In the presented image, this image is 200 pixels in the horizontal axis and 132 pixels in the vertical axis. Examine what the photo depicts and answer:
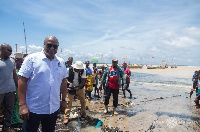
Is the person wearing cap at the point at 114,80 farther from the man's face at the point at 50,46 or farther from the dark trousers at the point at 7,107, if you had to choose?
the man's face at the point at 50,46

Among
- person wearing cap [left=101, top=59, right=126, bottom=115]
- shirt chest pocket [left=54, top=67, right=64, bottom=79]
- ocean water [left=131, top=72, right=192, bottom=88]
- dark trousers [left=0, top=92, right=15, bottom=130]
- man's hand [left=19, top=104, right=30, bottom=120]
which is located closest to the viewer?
man's hand [left=19, top=104, right=30, bottom=120]

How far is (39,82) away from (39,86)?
61 millimetres

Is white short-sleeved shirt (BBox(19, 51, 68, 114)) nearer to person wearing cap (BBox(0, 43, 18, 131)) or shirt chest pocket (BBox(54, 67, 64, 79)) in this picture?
shirt chest pocket (BBox(54, 67, 64, 79))

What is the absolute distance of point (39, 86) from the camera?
2221 mm

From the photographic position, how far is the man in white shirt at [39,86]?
2182 millimetres

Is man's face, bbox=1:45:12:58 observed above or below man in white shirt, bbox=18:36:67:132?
above

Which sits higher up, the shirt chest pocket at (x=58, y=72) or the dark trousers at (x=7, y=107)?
the shirt chest pocket at (x=58, y=72)

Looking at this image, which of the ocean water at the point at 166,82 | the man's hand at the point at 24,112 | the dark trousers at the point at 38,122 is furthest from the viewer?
the ocean water at the point at 166,82

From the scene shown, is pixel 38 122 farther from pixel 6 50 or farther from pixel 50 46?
pixel 6 50

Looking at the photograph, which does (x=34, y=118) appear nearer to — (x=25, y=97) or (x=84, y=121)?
(x=25, y=97)

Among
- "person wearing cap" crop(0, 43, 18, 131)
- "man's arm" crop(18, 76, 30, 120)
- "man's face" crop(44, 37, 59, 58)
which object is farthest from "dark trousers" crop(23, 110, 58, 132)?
"person wearing cap" crop(0, 43, 18, 131)

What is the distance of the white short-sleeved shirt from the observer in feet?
7.20

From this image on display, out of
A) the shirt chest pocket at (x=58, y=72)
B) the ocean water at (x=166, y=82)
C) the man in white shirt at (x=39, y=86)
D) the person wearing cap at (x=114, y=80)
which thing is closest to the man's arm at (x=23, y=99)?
the man in white shirt at (x=39, y=86)

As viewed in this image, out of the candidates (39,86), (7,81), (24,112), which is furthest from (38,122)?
(7,81)
